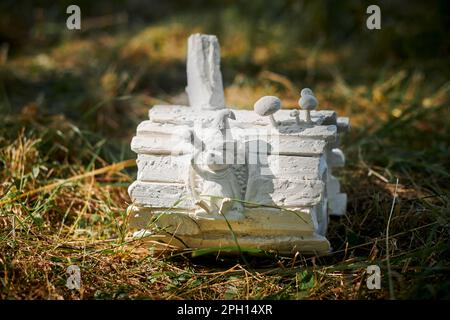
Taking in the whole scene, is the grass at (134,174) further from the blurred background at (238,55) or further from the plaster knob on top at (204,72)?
the plaster knob on top at (204,72)

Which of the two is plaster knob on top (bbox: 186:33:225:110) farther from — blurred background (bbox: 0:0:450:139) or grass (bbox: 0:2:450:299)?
blurred background (bbox: 0:0:450:139)

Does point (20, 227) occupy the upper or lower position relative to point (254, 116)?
lower

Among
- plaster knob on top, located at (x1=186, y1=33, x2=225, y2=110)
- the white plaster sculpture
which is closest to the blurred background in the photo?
plaster knob on top, located at (x1=186, y1=33, x2=225, y2=110)

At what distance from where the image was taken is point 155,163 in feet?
5.40

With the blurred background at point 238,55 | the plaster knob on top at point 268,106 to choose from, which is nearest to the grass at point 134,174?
the blurred background at point 238,55

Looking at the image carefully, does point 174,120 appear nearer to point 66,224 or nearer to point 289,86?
point 66,224

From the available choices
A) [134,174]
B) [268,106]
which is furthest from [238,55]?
[268,106]

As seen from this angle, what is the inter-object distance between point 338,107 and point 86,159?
61.2 inches

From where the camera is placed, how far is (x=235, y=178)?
163 cm

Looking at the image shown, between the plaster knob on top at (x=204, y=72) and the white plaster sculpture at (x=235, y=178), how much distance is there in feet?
0.57

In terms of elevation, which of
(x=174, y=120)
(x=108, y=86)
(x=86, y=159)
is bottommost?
(x=86, y=159)

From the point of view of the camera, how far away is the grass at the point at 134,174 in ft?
5.34
